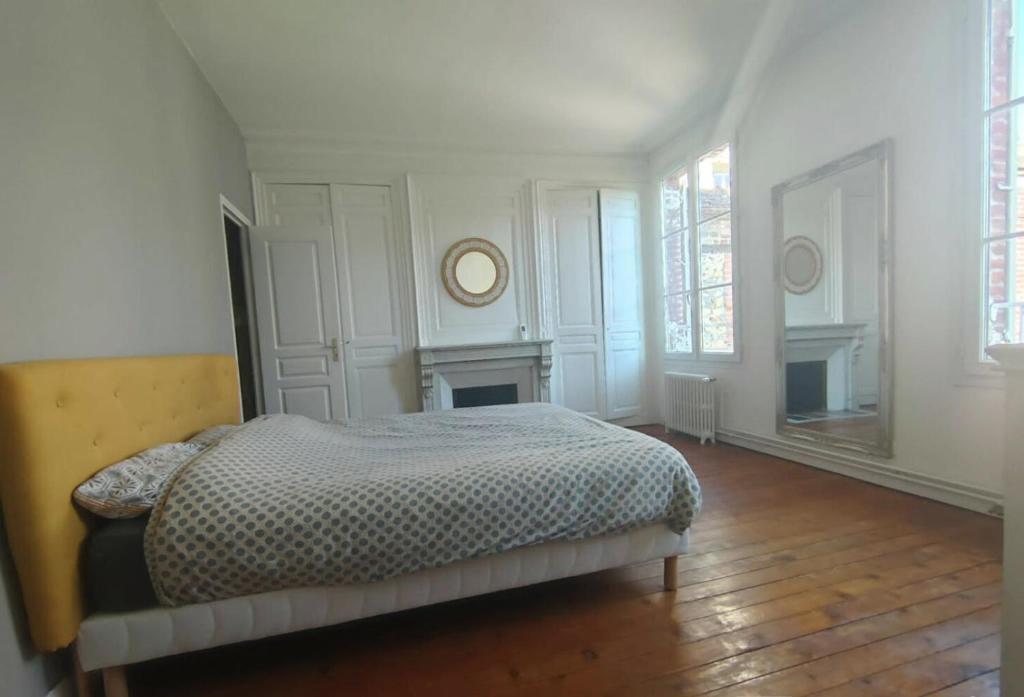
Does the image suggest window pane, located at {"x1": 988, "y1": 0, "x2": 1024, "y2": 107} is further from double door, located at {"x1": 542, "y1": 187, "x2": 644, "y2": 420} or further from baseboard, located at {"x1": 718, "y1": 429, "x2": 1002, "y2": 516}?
double door, located at {"x1": 542, "y1": 187, "x2": 644, "y2": 420}

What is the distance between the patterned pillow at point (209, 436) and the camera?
1745 mm

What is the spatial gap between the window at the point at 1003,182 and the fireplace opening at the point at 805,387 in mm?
913

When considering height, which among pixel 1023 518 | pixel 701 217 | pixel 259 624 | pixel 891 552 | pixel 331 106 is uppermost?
pixel 331 106

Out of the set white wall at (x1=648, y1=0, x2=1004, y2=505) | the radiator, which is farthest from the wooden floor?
the radiator

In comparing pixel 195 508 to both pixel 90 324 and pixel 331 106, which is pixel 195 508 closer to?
pixel 90 324

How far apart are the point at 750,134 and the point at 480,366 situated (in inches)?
116

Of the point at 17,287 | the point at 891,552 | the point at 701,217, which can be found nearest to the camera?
the point at 17,287

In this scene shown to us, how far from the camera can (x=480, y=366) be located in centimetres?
395

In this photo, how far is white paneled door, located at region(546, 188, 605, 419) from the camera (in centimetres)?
428

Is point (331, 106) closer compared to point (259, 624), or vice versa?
point (259, 624)

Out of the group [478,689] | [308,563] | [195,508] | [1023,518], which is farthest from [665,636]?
[195,508]

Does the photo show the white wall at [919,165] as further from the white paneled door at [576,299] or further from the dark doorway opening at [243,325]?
the dark doorway opening at [243,325]

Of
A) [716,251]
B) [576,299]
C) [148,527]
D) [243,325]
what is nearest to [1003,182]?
[716,251]

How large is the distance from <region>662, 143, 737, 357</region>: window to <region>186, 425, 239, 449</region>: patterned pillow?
3.66 meters
